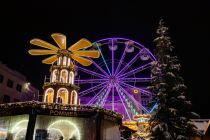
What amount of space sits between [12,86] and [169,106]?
28959 mm

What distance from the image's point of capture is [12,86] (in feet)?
139

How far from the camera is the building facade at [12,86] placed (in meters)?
39.5

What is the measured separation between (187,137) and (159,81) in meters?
4.43

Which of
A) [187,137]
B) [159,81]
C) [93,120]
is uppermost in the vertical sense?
[159,81]

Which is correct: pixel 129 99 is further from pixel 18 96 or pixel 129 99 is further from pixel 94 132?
pixel 18 96

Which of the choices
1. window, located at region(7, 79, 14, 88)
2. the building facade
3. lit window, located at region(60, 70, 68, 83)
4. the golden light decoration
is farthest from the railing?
window, located at region(7, 79, 14, 88)

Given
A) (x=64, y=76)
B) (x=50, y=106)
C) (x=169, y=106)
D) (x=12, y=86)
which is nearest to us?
(x=169, y=106)

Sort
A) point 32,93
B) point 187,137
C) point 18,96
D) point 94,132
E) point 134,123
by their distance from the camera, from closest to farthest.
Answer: point 187,137, point 94,132, point 134,123, point 18,96, point 32,93

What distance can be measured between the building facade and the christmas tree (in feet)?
84.3

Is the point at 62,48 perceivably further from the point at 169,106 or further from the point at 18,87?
the point at 18,87

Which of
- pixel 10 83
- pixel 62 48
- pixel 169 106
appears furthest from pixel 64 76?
pixel 10 83

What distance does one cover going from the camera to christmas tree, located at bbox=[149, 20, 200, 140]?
1948 centimetres

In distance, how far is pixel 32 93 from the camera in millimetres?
49656

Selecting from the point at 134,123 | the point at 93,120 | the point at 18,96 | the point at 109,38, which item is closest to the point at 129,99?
the point at 134,123
